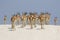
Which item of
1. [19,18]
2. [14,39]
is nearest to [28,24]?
[19,18]

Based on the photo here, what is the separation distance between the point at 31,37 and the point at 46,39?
1.34 m

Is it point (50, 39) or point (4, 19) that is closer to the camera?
point (50, 39)

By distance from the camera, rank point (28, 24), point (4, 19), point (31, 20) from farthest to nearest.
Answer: point (4, 19), point (28, 24), point (31, 20)

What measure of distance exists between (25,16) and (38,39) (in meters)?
7.43

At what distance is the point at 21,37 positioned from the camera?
2120 centimetres

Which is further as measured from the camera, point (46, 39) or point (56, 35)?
point (56, 35)

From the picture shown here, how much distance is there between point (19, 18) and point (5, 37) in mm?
6530

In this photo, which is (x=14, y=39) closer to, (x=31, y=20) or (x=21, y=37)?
(x=21, y=37)

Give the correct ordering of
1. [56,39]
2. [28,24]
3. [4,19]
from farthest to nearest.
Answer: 1. [4,19]
2. [28,24]
3. [56,39]

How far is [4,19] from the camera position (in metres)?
34.7

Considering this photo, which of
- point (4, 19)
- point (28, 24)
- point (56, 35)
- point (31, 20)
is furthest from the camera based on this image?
point (4, 19)

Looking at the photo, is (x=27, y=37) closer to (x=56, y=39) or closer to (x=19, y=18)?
(x=56, y=39)

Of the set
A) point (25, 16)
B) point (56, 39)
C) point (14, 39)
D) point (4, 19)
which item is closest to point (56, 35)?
point (56, 39)

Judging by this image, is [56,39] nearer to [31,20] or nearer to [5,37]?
[5,37]
